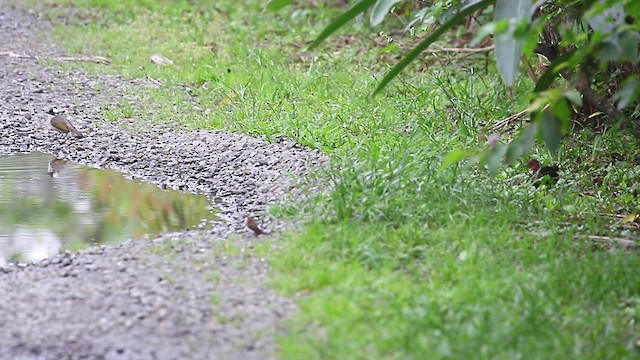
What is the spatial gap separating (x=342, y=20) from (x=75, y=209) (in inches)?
83.1

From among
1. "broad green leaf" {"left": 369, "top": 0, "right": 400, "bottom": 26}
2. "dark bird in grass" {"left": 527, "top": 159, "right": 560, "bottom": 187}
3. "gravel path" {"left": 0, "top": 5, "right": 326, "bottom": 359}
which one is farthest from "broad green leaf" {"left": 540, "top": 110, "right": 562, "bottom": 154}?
"dark bird in grass" {"left": 527, "top": 159, "right": 560, "bottom": 187}

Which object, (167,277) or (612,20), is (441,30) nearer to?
(612,20)

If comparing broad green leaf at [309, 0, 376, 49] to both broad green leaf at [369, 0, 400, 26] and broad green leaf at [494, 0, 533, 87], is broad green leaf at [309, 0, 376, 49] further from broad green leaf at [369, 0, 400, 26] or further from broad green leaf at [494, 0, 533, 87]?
broad green leaf at [494, 0, 533, 87]

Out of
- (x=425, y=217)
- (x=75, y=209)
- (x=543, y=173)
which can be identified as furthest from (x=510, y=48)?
(x=75, y=209)

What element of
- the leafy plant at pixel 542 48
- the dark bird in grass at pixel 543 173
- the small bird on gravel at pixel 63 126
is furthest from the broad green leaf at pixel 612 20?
the small bird on gravel at pixel 63 126

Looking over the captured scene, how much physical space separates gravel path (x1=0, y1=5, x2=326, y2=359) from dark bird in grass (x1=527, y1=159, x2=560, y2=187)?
45.5 inches

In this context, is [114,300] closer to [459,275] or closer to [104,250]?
[104,250]

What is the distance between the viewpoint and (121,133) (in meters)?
6.77

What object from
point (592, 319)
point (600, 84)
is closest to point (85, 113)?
point (600, 84)

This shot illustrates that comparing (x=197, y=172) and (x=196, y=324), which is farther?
(x=197, y=172)

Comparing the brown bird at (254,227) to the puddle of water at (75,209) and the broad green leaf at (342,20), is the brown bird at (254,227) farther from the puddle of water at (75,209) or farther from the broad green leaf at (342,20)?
the broad green leaf at (342,20)

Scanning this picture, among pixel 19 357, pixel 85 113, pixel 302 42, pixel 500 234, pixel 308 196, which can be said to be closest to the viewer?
pixel 19 357

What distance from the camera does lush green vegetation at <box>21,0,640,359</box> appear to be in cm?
342

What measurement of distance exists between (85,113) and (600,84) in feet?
11.8
